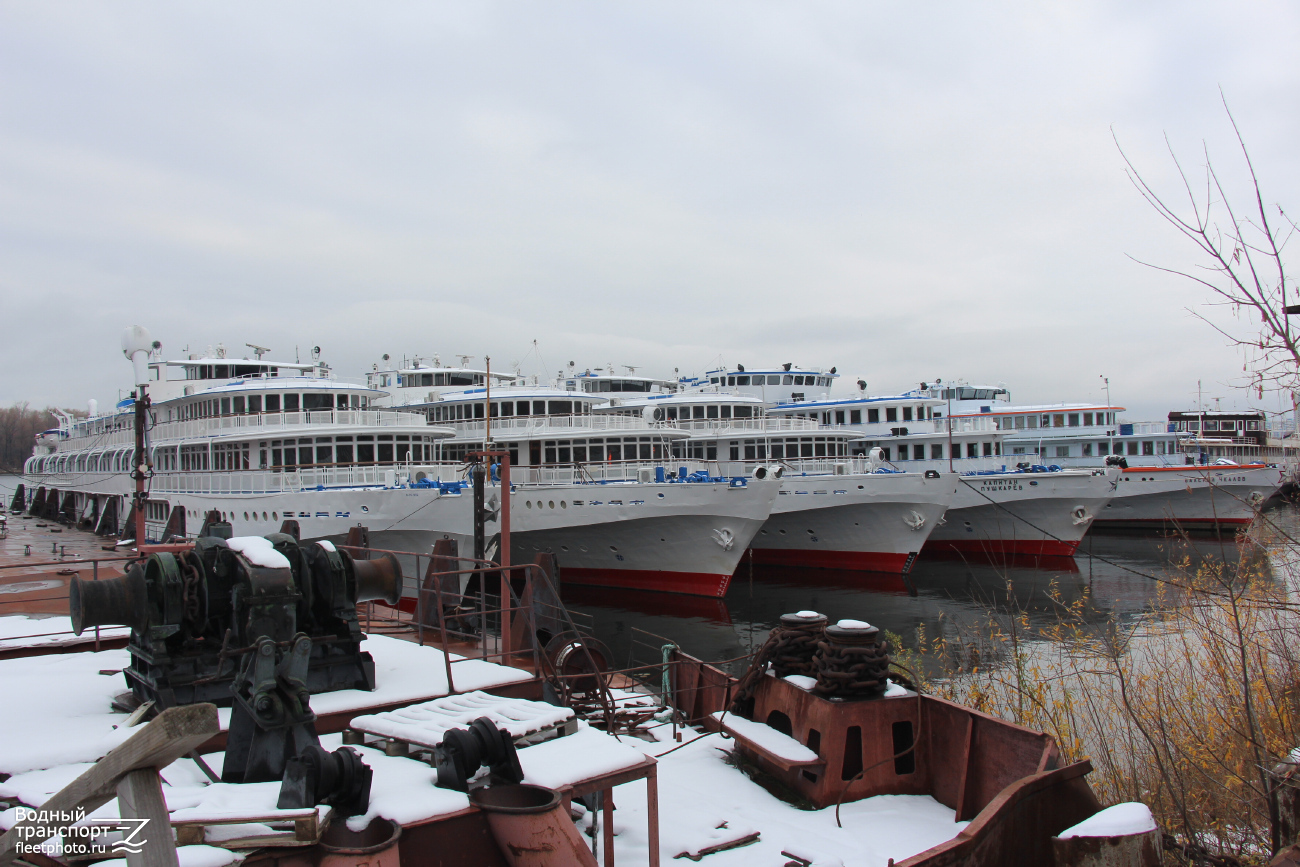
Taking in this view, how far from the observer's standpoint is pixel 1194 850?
5.80m

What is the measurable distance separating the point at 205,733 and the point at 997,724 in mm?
6448

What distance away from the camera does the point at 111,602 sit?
20.2ft

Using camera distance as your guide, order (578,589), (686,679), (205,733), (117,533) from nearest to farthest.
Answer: (205,733) < (686,679) < (578,589) < (117,533)

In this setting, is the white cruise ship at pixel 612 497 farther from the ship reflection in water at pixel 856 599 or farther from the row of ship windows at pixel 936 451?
the row of ship windows at pixel 936 451

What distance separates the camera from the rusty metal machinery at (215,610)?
5910 mm

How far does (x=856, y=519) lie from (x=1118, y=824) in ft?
Answer: 85.7

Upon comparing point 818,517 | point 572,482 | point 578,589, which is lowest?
point 578,589

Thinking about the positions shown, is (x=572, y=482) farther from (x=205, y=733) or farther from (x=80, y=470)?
(x=80, y=470)

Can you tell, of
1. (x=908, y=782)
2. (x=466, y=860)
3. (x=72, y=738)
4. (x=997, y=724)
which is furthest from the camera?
(x=908, y=782)

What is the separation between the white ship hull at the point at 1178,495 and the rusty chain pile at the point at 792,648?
3598 centimetres

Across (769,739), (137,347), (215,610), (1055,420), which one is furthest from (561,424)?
(1055,420)

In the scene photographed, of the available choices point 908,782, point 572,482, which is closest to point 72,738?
point 908,782

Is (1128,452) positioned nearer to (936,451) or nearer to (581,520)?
(936,451)

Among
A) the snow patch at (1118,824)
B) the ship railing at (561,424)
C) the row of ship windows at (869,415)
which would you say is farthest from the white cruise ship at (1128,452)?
the snow patch at (1118,824)
